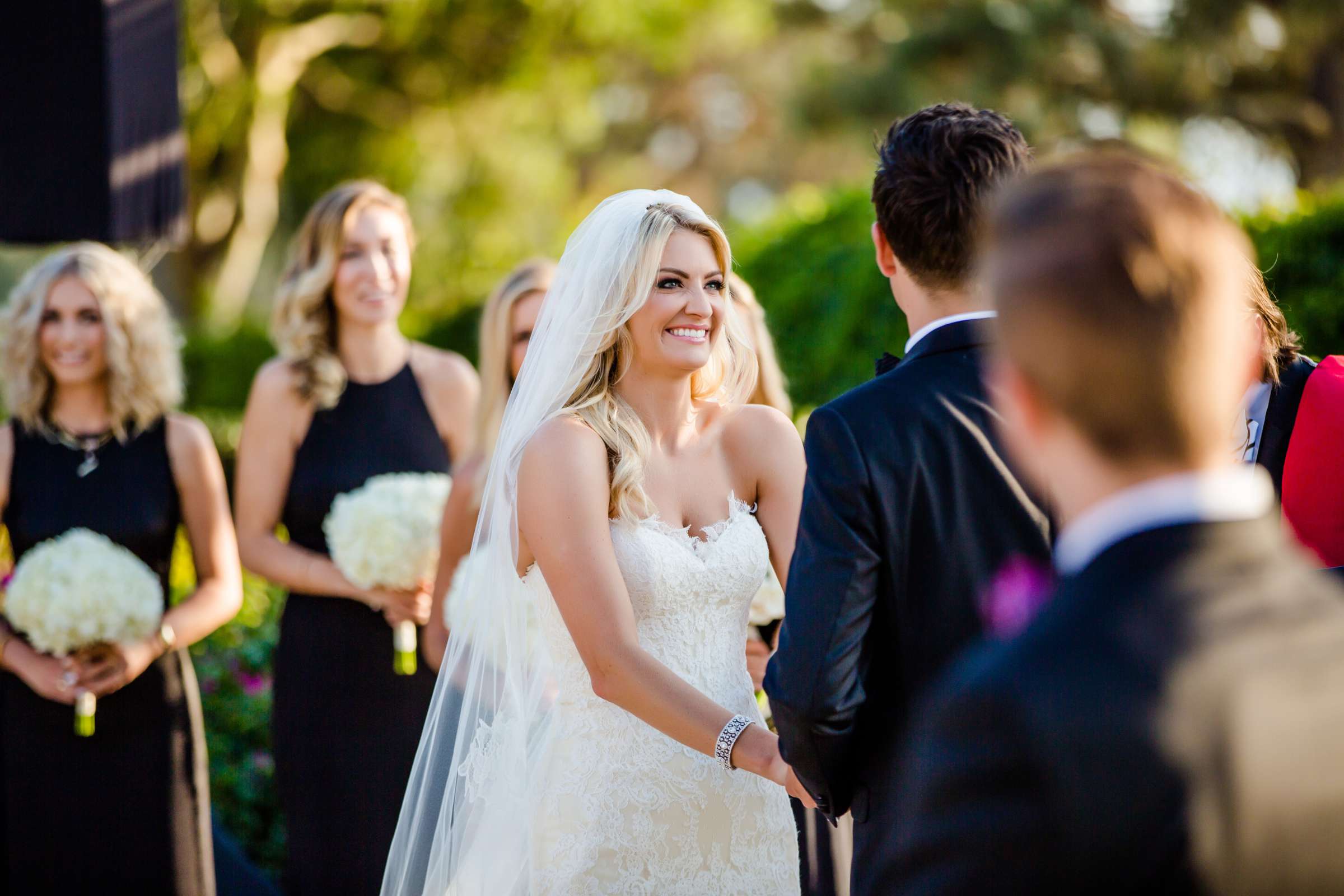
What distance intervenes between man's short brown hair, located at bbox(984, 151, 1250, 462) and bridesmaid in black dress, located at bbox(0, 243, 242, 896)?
380 centimetres

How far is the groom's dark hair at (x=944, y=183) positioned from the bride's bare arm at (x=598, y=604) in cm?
91

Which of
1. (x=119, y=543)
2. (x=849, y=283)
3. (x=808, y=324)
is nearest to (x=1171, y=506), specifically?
→ (x=119, y=543)

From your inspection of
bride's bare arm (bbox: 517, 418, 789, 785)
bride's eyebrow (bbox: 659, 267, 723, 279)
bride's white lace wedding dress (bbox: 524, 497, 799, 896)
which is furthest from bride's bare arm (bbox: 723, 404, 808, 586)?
bride's bare arm (bbox: 517, 418, 789, 785)

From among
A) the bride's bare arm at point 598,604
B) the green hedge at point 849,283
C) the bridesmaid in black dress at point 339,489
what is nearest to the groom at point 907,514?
the bride's bare arm at point 598,604

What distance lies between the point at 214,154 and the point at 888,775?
18.3m

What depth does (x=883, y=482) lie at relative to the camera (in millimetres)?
2215

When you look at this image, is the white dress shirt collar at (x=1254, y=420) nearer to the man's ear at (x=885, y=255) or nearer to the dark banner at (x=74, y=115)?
the man's ear at (x=885, y=255)

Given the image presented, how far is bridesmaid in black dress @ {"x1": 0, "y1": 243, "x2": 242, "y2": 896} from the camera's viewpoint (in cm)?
441

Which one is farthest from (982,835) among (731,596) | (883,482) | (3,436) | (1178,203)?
(3,436)

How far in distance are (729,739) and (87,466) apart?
2959mm

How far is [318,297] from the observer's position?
189 inches

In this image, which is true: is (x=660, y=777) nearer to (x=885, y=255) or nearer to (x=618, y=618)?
(x=618, y=618)

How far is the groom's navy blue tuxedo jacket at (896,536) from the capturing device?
7.28 feet

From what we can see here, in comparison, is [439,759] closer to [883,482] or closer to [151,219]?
[883,482]
